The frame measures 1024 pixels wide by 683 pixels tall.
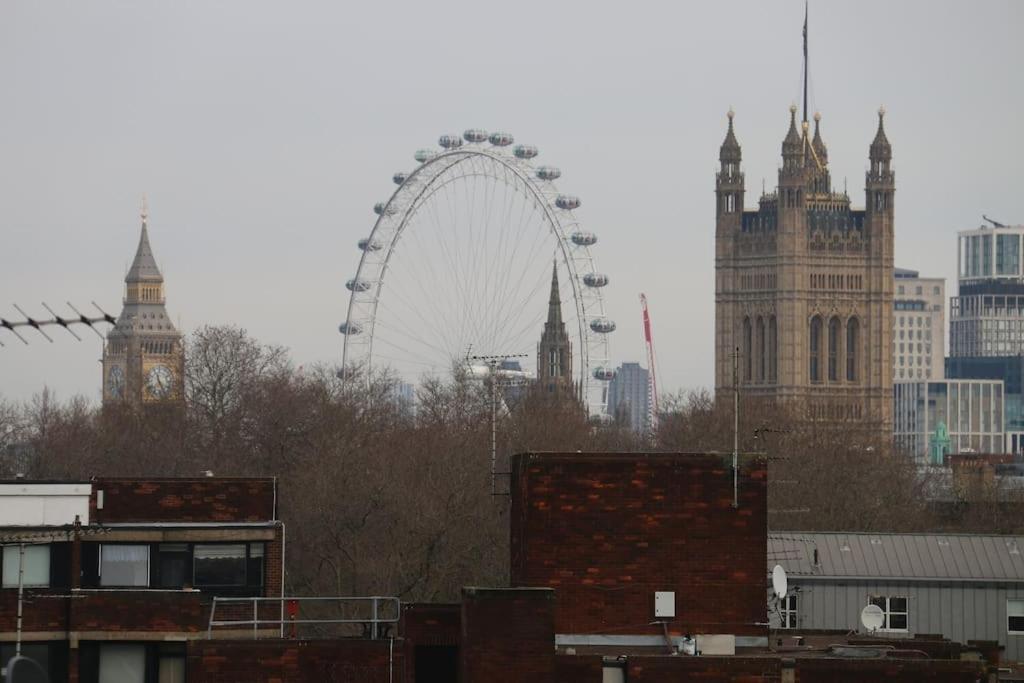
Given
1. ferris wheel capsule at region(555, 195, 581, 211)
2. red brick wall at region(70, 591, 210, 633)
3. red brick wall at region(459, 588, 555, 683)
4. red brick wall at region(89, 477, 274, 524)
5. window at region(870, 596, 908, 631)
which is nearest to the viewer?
red brick wall at region(459, 588, 555, 683)

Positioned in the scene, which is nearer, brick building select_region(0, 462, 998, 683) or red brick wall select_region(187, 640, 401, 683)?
brick building select_region(0, 462, 998, 683)

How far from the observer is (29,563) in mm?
49312

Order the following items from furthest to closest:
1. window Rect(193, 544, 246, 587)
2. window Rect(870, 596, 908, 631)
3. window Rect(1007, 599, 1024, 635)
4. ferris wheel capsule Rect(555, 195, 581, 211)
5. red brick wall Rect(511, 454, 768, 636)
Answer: ferris wheel capsule Rect(555, 195, 581, 211) < window Rect(870, 596, 908, 631) < window Rect(1007, 599, 1024, 635) < window Rect(193, 544, 246, 587) < red brick wall Rect(511, 454, 768, 636)

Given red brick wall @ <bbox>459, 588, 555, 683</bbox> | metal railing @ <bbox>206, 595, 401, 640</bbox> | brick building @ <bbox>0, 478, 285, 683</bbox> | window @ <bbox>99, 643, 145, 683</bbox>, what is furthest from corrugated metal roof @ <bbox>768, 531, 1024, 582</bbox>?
red brick wall @ <bbox>459, 588, 555, 683</bbox>

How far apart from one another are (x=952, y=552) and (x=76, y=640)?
32.7 meters

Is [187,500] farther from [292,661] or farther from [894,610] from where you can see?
[894,610]

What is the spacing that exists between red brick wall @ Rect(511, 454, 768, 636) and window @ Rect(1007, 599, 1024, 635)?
93.6 ft

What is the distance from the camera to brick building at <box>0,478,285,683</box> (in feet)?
141

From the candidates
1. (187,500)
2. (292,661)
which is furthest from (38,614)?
(187,500)

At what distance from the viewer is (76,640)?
43062 millimetres

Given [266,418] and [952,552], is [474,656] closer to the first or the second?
[952,552]

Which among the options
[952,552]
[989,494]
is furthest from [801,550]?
[989,494]

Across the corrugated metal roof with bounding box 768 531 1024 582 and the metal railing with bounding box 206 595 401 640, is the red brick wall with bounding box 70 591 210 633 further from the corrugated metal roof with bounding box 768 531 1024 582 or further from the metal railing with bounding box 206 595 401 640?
the corrugated metal roof with bounding box 768 531 1024 582

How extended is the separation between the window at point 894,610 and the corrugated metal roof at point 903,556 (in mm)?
555
